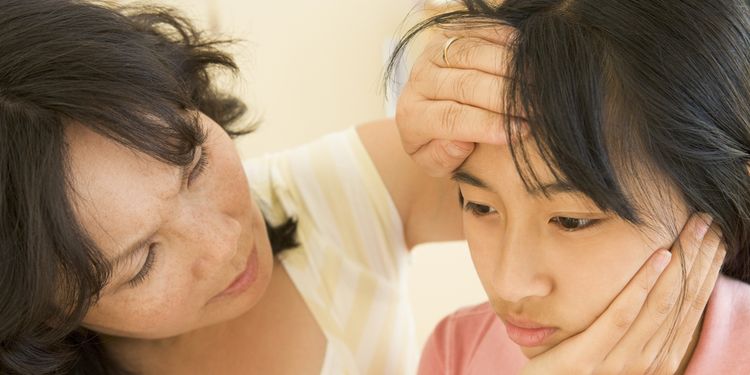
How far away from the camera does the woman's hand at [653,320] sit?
0.96m

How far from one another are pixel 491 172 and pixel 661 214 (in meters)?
0.19

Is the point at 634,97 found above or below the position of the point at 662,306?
above

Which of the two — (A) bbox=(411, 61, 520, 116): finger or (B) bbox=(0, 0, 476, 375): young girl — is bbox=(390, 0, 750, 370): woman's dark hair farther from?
(B) bbox=(0, 0, 476, 375): young girl

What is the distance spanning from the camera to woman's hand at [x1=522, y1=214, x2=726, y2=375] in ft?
3.14

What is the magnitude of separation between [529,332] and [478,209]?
0.55 ft

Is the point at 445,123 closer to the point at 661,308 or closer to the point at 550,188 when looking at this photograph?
the point at 550,188

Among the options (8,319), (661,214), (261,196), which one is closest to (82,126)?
(8,319)

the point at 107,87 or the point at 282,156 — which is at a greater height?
the point at 107,87

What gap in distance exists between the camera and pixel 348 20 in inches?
111

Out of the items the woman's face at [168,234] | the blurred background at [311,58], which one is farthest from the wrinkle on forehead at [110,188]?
the blurred background at [311,58]

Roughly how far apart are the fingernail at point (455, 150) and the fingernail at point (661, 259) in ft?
0.79

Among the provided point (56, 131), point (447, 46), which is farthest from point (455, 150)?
point (56, 131)

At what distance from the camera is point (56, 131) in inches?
39.3

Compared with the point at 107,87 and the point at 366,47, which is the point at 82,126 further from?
the point at 366,47
